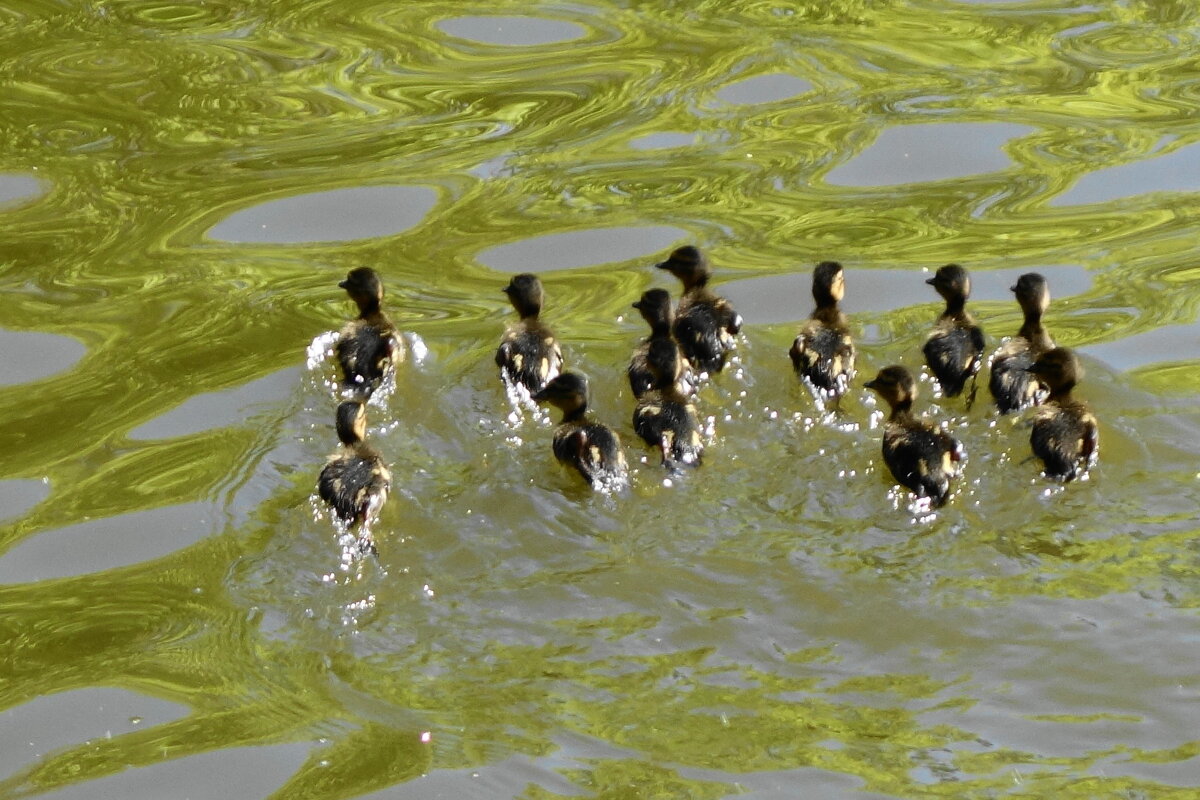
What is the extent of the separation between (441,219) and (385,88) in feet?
4.63

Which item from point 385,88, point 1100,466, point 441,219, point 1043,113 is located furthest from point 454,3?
point 1100,466

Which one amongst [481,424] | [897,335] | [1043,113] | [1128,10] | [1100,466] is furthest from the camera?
[1128,10]

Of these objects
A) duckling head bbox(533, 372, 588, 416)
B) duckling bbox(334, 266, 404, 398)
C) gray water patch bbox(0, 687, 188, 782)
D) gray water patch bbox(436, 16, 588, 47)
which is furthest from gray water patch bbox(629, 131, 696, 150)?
gray water patch bbox(0, 687, 188, 782)

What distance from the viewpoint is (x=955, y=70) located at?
899 centimetres

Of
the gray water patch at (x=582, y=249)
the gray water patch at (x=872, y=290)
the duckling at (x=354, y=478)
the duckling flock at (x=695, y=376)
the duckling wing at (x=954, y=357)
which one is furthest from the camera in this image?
the gray water patch at (x=582, y=249)

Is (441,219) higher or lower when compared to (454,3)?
lower

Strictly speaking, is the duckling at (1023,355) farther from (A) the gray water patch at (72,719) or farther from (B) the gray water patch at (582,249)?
(A) the gray water patch at (72,719)

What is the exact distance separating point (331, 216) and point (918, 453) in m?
3.40

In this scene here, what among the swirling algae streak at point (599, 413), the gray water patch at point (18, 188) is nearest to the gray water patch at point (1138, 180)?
the swirling algae streak at point (599, 413)

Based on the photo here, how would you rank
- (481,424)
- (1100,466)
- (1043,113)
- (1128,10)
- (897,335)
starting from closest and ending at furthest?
(1100,466)
(481,424)
(897,335)
(1043,113)
(1128,10)

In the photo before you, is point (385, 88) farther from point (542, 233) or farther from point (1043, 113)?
point (1043, 113)

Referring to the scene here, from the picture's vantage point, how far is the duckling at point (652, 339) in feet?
21.0

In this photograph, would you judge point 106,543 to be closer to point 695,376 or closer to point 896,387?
point 695,376

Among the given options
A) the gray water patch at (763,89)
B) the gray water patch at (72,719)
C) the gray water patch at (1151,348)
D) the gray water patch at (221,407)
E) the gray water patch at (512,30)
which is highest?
the gray water patch at (512,30)
